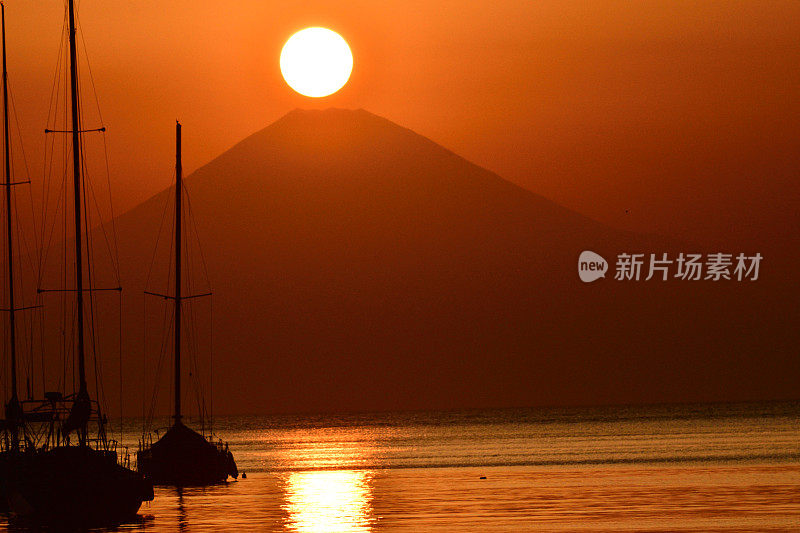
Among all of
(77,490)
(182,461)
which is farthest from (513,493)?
(77,490)

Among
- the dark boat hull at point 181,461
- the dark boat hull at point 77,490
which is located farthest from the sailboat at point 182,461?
the dark boat hull at point 77,490

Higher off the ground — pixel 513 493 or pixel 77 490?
pixel 77 490

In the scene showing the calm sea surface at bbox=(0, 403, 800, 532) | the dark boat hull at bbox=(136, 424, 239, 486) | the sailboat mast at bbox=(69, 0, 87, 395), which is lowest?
the calm sea surface at bbox=(0, 403, 800, 532)

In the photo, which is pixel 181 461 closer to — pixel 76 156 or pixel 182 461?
pixel 182 461

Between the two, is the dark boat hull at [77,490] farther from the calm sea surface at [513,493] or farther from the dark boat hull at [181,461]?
the dark boat hull at [181,461]

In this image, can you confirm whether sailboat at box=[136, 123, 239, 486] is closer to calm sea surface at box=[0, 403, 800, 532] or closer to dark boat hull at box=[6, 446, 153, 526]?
calm sea surface at box=[0, 403, 800, 532]

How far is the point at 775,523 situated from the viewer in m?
36.9

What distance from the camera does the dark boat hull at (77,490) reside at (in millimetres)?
39531

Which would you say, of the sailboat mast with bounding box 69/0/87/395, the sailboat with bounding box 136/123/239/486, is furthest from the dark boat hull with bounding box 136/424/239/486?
the sailboat mast with bounding box 69/0/87/395

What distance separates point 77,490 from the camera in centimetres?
3962

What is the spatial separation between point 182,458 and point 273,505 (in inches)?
367

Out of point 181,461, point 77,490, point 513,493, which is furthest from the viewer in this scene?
point 181,461

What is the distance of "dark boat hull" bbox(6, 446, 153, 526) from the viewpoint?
39531 millimetres

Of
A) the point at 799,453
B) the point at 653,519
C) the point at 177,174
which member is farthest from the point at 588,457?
the point at 653,519
